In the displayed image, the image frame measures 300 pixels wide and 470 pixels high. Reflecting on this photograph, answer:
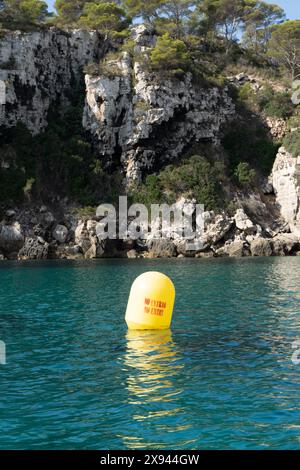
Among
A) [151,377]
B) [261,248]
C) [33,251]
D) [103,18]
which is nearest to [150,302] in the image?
[151,377]

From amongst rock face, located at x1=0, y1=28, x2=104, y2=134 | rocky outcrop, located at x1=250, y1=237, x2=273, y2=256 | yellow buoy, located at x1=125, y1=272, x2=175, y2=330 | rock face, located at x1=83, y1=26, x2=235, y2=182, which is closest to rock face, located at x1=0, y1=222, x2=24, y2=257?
rock face, located at x1=0, y1=28, x2=104, y2=134

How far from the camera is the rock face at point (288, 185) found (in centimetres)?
7306

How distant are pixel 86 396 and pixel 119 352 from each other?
14.3ft

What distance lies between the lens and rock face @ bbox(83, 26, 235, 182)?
76250 mm

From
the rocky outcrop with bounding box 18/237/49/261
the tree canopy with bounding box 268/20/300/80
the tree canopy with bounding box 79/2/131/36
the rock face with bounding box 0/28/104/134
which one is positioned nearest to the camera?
the rocky outcrop with bounding box 18/237/49/261

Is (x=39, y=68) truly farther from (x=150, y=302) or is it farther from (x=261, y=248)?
(x=150, y=302)

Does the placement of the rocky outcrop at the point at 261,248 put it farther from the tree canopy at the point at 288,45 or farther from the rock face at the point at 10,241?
the tree canopy at the point at 288,45

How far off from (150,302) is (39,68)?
217 feet

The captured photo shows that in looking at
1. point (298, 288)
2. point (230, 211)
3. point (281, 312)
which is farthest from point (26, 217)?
point (281, 312)

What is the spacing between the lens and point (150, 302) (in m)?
19.7

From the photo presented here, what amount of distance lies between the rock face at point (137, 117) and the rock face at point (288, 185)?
13869mm

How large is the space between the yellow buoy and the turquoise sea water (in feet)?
2.29

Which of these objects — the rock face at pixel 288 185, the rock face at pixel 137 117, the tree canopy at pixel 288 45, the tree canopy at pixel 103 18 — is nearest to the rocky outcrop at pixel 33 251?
the rock face at pixel 137 117

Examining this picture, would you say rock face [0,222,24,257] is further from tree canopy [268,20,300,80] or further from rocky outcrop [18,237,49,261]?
tree canopy [268,20,300,80]
